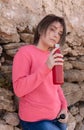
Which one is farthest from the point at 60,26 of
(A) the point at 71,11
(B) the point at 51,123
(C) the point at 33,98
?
(A) the point at 71,11

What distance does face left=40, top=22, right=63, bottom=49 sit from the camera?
122 inches

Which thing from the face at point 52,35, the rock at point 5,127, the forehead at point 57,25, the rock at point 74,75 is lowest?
the rock at point 5,127

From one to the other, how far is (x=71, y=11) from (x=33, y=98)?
1808mm

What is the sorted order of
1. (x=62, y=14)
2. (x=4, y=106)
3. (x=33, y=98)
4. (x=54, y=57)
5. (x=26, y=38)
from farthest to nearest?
(x=62, y=14), (x=26, y=38), (x=4, y=106), (x=33, y=98), (x=54, y=57)

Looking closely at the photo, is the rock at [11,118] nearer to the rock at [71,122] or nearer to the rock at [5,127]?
the rock at [5,127]

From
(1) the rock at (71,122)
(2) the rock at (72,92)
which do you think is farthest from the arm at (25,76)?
(1) the rock at (71,122)

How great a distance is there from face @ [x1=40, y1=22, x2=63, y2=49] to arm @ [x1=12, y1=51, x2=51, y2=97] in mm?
308

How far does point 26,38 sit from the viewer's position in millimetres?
3781

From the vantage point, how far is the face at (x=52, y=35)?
311 cm

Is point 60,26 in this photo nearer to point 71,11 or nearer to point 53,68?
point 53,68

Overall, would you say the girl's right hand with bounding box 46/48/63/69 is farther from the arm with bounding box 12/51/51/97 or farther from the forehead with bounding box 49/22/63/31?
the forehead with bounding box 49/22/63/31

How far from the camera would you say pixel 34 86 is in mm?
2812

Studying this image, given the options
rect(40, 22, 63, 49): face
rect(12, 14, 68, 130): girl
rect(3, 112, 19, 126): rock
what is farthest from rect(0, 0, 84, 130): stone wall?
rect(40, 22, 63, 49): face

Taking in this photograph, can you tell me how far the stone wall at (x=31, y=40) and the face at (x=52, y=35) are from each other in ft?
1.88
